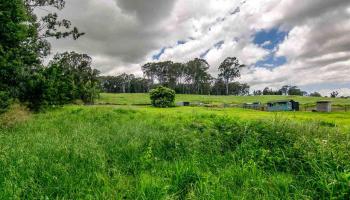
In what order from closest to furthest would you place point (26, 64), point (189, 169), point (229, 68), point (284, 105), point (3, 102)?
point (189, 169)
point (3, 102)
point (26, 64)
point (284, 105)
point (229, 68)

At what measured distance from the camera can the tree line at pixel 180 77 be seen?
134000 millimetres

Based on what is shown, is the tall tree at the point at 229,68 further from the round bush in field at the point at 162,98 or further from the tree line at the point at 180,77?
the round bush in field at the point at 162,98

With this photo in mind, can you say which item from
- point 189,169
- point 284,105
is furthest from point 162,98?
point 189,169

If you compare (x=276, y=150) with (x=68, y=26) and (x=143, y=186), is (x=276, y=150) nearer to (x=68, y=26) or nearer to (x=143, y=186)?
(x=143, y=186)

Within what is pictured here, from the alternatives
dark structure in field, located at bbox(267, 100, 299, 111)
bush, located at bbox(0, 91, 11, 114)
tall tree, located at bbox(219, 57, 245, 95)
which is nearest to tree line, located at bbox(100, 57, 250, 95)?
tall tree, located at bbox(219, 57, 245, 95)

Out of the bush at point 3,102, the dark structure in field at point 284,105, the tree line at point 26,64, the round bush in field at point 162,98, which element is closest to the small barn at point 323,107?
the dark structure in field at point 284,105

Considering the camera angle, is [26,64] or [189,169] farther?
[26,64]

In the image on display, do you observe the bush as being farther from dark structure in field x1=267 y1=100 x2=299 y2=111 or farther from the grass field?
dark structure in field x1=267 y1=100 x2=299 y2=111

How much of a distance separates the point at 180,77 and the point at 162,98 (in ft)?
260

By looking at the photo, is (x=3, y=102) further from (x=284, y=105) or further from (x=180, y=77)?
(x=180, y=77)

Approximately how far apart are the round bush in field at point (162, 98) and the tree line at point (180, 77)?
204 ft

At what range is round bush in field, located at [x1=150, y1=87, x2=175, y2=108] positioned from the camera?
206ft

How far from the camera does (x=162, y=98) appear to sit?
208ft

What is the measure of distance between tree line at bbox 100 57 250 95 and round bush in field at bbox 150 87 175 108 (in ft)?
204
